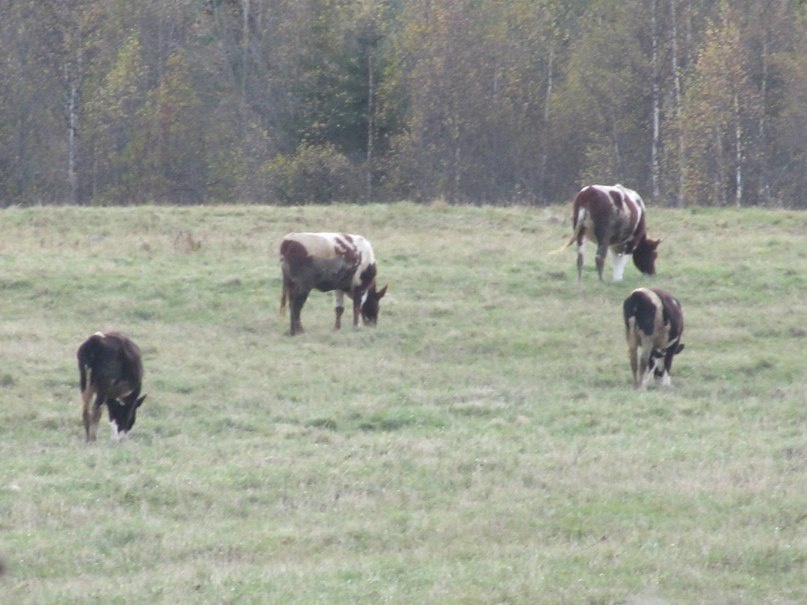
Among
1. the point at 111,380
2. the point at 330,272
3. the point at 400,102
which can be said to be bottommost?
the point at 111,380

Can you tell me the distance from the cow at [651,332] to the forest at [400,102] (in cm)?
2474

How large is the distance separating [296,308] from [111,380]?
20.4 feet

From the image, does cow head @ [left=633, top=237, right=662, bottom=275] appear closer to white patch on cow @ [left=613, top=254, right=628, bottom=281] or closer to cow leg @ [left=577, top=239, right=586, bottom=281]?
white patch on cow @ [left=613, top=254, right=628, bottom=281]

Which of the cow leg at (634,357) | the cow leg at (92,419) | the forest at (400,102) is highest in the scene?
the forest at (400,102)

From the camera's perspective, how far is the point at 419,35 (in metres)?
44.3

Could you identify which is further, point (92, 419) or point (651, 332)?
point (651, 332)

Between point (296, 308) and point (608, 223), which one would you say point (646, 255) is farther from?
→ point (296, 308)

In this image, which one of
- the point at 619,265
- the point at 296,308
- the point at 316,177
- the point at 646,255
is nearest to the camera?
the point at 296,308

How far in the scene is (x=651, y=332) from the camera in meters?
15.5

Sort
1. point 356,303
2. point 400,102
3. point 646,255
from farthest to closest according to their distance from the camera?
point 400,102 < point 646,255 < point 356,303

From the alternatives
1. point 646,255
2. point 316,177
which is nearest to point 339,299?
point 646,255

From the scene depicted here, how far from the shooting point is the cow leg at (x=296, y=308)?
62.4 ft

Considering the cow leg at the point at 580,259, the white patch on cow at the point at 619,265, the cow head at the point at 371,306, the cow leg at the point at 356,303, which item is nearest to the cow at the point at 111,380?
the cow leg at the point at 356,303

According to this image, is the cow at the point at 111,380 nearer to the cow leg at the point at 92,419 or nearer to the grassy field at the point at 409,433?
the cow leg at the point at 92,419
